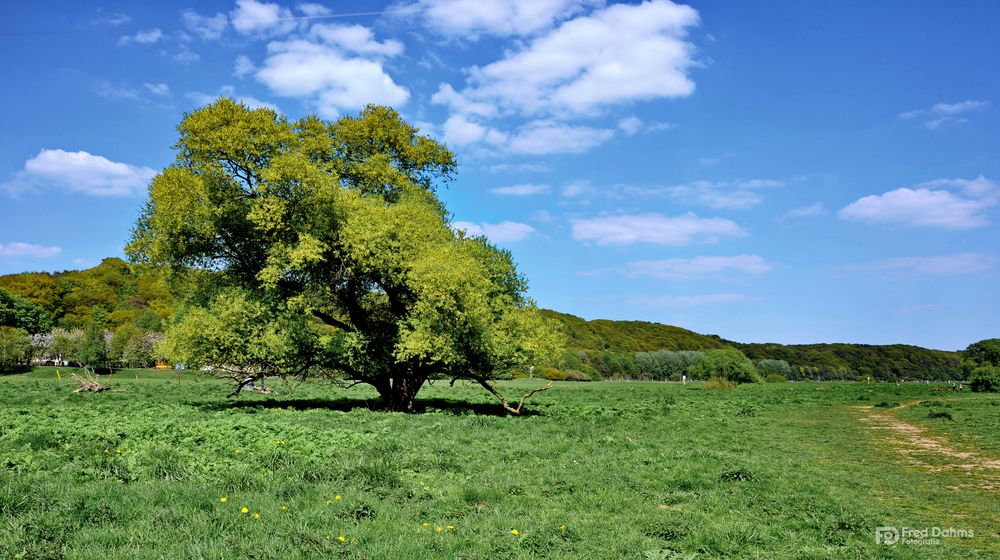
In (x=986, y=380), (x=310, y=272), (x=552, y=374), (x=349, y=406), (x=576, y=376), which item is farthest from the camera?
(x=576, y=376)

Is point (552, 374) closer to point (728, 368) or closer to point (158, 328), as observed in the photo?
point (728, 368)

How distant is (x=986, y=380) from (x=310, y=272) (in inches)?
2744

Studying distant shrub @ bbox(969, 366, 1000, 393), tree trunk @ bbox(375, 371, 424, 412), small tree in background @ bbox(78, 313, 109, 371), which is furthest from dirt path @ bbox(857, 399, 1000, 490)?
small tree in background @ bbox(78, 313, 109, 371)

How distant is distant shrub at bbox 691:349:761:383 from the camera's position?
85.4m

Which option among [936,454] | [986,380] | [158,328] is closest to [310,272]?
[936,454]

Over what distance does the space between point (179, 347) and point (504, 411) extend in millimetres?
16787

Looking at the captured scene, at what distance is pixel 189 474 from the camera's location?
38.1ft

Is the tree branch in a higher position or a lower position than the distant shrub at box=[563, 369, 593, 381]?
higher

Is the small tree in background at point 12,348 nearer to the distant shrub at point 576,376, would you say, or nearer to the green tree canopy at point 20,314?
the green tree canopy at point 20,314

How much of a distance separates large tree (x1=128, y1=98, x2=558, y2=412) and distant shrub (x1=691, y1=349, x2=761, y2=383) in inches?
2466

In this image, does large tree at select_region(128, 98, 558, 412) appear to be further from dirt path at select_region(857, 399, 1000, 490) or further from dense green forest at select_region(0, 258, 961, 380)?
dense green forest at select_region(0, 258, 961, 380)

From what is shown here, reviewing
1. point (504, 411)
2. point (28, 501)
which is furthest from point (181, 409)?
point (28, 501)

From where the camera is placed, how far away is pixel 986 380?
209 feet

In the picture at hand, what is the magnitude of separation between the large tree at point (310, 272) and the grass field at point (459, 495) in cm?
728
